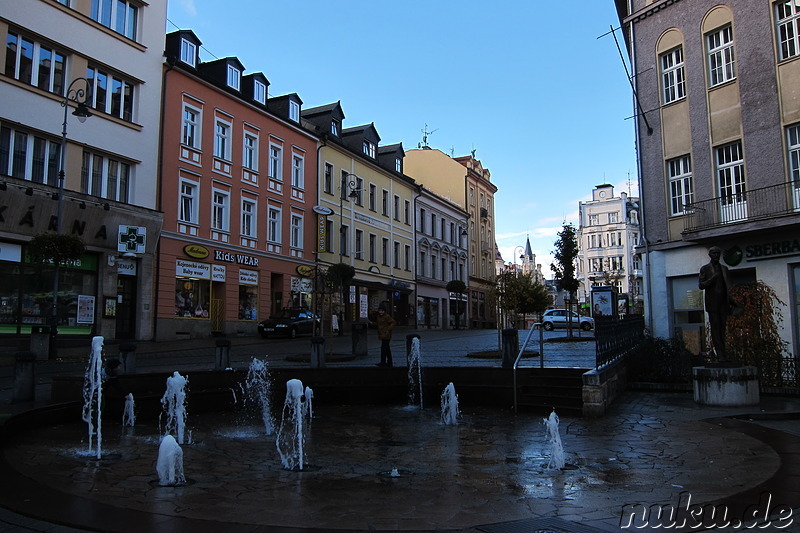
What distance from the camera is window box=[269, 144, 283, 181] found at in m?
35.4

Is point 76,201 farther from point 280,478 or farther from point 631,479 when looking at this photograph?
point 631,479

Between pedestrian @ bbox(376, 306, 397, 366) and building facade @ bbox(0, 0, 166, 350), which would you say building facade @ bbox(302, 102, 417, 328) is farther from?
pedestrian @ bbox(376, 306, 397, 366)

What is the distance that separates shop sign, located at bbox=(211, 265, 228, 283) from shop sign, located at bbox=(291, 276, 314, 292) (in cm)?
579

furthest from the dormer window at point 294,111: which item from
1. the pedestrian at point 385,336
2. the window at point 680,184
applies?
the pedestrian at point 385,336

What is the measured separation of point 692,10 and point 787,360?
13563 millimetres

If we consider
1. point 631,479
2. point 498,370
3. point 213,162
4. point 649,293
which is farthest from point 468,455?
point 213,162

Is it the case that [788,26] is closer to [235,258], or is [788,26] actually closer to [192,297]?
[235,258]

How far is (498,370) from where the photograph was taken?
12.8 metres

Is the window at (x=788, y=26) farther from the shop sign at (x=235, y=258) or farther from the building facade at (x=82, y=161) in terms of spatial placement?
the shop sign at (x=235, y=258)

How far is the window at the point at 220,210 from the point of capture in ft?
102

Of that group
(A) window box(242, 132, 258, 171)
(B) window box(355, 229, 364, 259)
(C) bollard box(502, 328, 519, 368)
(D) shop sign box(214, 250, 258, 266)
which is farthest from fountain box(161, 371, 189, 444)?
(B) window box(355, 229, 364, 259)

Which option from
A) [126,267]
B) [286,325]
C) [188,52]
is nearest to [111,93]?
[188,52]

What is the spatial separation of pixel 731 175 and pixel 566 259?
15482mm

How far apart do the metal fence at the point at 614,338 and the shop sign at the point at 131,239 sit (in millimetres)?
19406
